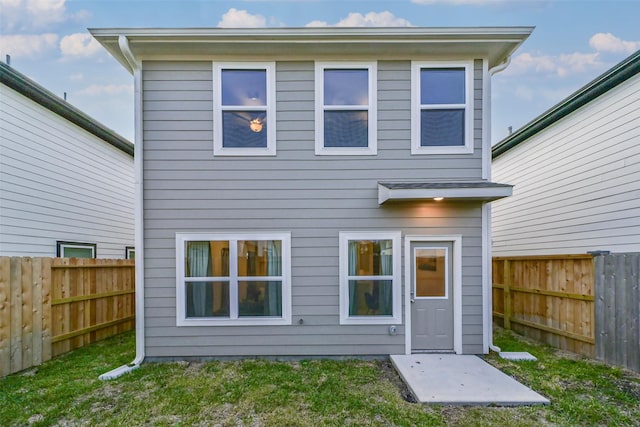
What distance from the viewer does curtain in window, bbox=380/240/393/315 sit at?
5.04 m

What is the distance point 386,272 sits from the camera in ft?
16.6

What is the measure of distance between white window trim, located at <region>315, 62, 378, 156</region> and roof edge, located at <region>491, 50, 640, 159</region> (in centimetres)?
455

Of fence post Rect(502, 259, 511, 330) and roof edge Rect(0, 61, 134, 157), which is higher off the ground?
roof edge Rect(0, 61, 134, 157)

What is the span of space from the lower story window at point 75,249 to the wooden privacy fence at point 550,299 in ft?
32.4

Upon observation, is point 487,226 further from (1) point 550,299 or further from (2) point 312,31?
(2) point 312,31

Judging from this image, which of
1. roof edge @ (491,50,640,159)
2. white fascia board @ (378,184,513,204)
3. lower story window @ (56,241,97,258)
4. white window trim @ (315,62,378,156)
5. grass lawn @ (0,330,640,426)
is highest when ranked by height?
roof edge @ (491,50,640,159)

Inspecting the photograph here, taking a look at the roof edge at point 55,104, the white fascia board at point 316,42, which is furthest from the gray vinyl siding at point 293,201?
the roof edge at point 55,104

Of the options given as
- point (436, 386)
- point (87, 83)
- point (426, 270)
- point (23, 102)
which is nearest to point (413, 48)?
point (426, 270)

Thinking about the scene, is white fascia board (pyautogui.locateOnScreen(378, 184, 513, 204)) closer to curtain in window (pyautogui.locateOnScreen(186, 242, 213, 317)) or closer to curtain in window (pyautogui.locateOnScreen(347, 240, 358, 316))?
curtain in window (pyautogui.locateOnScreen(347, 240, 358, 316))

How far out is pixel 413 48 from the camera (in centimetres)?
484

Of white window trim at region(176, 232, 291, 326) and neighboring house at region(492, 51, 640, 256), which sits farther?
neighboring house at region(492, 51, 640, 256)

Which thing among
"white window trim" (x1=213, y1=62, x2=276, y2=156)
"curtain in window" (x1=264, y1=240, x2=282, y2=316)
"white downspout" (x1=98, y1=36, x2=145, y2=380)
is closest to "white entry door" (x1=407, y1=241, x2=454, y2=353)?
"curtain in window" (x1=264, y1=240, x2=282, y2=316)

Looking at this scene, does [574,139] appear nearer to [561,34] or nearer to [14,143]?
[561,34]

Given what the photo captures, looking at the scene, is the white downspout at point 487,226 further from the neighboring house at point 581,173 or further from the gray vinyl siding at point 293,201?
the neighboring house at point 581,173
